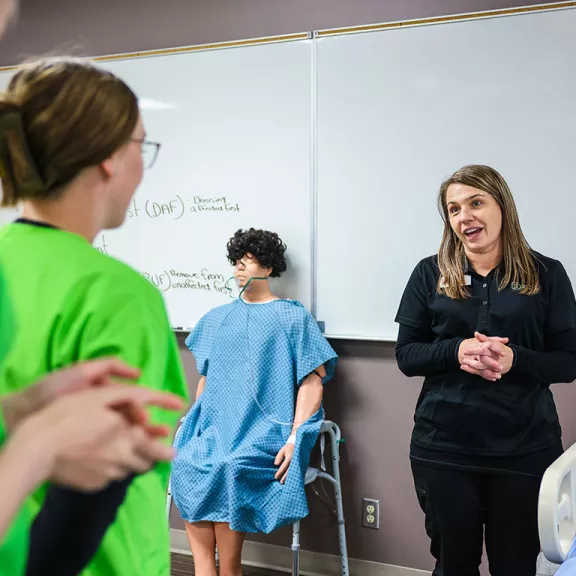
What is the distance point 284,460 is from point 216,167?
4.18 feet

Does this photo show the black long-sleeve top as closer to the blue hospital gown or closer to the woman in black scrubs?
the woman in black scrubs

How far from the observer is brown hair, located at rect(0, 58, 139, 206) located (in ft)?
2.38

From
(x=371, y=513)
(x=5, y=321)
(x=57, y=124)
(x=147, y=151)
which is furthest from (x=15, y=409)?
(x=371, y=513)

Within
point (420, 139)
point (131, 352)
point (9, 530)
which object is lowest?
point (9, 530)

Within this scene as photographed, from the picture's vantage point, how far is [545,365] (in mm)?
1766

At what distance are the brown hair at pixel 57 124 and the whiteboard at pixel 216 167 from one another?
1.96 meters

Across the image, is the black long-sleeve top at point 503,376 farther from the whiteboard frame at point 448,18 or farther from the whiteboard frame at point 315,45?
the whiteboard frame at point 448,18

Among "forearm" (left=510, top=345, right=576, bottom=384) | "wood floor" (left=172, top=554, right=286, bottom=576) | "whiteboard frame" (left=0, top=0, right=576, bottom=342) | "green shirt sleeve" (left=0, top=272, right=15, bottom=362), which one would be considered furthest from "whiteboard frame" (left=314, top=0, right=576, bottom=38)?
"green shirt sleeve" (left=0, top=272, right=15, bottom=362)

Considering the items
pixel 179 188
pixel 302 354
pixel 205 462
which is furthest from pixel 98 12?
pixel 205 462

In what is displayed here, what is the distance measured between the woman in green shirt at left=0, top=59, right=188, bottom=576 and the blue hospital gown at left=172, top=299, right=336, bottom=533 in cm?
151

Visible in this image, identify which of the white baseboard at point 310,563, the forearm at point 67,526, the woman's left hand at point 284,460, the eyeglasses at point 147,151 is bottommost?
the white baseboard at point 310,563

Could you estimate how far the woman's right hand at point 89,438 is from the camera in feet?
1.66

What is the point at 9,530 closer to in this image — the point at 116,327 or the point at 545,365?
the point at 116,327

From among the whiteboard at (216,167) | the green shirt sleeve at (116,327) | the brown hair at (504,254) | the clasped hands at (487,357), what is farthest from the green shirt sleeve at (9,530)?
the whiteboard at (216,167)
